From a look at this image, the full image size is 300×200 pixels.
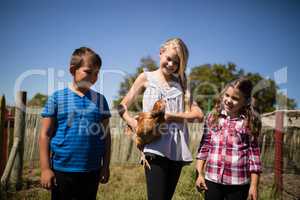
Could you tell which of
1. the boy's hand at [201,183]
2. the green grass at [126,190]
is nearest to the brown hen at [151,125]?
the boy's hand at [201,183]

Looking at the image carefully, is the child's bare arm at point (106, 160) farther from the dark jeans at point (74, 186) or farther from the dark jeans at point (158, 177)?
the dark jeans at point (158, 177)

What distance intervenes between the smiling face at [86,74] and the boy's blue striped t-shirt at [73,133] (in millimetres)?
99

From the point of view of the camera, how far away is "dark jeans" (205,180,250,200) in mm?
2154

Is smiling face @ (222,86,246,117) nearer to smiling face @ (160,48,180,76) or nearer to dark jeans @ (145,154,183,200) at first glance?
smiling face @ (160,48,180,76)

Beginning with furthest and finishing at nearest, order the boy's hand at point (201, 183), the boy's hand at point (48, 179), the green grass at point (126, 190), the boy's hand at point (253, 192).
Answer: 1. the green grass at point (126, 190)
2. the boy's hand at point (201, 183)
3. the boy's hand at point (253, 192)
4. the boy's hand at point (48, 179)

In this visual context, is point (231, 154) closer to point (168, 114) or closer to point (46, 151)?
point (168, 114)

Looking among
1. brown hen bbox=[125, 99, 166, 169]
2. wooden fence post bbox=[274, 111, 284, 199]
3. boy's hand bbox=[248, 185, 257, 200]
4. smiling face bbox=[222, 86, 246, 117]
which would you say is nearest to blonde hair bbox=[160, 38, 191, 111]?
brown hen bbox=[125, 99, 166, 169]

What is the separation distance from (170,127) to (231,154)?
58 centimetres

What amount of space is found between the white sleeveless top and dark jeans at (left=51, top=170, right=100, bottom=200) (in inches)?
19.8

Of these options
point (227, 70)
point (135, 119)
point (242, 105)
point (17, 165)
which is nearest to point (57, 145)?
point (135, 119)

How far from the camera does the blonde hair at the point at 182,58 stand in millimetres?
2008

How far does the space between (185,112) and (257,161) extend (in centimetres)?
72

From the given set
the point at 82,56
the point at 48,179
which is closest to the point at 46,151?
the point at 48,179

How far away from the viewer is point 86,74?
81.4 inches
